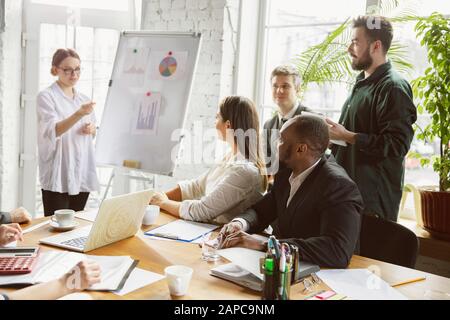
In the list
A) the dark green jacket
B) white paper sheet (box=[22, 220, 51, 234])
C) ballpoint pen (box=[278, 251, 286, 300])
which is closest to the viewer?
ballpoint pen (box=[278, 251, 286, 300])

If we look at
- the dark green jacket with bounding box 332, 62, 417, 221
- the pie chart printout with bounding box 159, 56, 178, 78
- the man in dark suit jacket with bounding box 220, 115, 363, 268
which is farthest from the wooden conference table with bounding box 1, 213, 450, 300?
the pie chart printout with bounding box 159, 56, 178, 78

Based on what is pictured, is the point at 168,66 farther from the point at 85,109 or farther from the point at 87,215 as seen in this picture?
the point at 87,215

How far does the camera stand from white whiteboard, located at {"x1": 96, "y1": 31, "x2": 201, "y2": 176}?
9.06 feet

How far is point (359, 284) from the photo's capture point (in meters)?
1.38

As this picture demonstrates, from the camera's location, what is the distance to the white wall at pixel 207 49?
313 centimetres

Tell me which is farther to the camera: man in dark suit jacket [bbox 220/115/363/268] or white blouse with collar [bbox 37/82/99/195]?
white blouse with collar [bbox 37/82/99/195]

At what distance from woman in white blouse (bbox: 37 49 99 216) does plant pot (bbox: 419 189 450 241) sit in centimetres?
197

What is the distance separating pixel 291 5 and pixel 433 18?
1.19 metres

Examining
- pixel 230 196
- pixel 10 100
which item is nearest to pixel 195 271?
pixel 230 196

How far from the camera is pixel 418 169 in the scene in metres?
2.79

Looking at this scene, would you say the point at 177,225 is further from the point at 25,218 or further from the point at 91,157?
the point at 91,157

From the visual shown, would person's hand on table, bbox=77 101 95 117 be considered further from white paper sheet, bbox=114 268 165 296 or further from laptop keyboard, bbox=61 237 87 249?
white paper sheet, bbox=114 268 165 296

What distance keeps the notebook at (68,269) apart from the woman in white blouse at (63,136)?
139 centimetres

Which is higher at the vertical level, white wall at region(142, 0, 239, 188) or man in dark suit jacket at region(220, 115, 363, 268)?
white wall at region(142, 0, 239, 188)
